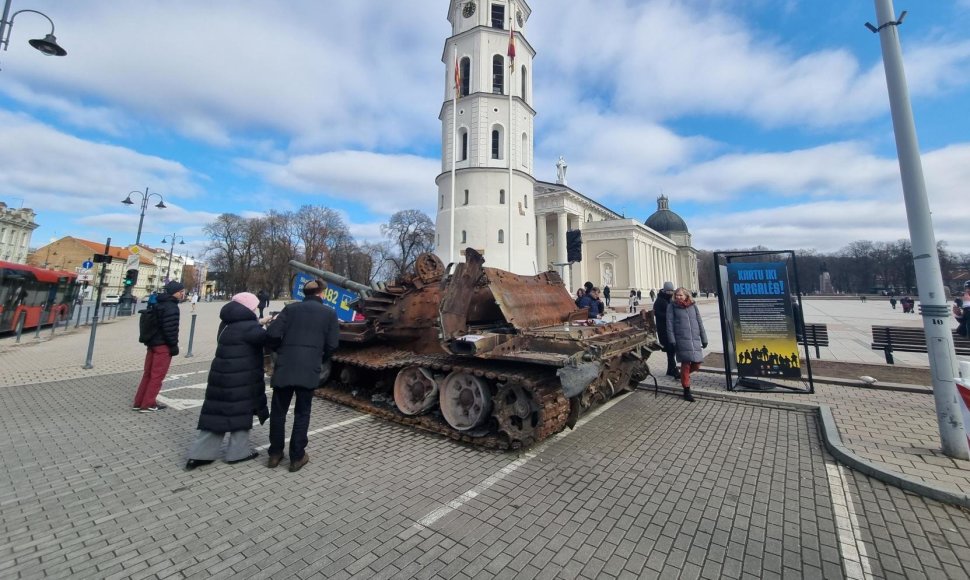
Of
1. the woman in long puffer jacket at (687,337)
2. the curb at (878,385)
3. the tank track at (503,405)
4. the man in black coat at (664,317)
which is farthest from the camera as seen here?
the man in black coat at (664,317)

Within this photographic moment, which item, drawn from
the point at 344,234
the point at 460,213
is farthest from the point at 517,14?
the point at 344,234

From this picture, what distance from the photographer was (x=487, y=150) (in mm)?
34688

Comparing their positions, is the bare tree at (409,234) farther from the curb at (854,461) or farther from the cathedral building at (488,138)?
the curb at (854,461)

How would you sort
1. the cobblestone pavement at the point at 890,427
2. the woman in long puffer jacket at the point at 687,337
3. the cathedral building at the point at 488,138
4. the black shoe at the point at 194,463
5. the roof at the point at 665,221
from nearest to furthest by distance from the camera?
the cobblestone pavement at the point at 890,427 < the black shoe at the point at 194,463 < the woman in long puffer jacket at the point at 687,337 < the cathedral building at the point at 488,138 < the roof at the point at 665,221

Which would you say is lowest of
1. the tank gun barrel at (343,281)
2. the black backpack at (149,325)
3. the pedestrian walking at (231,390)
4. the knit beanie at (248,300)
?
the pedestrian walking at (231,390)

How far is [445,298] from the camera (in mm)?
5570

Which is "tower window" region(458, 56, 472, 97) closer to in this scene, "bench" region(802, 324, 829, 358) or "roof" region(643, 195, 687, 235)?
"bench" region(802, 324, 829, 358)

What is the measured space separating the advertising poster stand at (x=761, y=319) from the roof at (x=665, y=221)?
88179mm

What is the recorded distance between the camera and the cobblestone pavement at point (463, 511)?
2.58m

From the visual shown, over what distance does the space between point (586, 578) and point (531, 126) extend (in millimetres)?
38355

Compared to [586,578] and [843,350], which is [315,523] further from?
[843,350]

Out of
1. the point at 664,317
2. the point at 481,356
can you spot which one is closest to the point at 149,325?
the point at 481,356

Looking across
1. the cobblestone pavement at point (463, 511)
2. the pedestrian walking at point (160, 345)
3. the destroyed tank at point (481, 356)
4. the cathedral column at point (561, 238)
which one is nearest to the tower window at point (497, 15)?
the cathedral column at point (561, 238)

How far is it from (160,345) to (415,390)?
3.81 meters
